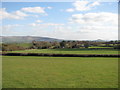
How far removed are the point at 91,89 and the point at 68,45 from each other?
4107 centimetres

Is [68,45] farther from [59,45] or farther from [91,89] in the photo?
[91,89]

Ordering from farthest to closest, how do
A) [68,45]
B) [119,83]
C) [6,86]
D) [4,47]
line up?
[68,45], [4,47], [119,83], [6,86]

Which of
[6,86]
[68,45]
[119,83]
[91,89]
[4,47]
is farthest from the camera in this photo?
[68,45]

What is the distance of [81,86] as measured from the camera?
7527mm

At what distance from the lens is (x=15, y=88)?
7.11 m

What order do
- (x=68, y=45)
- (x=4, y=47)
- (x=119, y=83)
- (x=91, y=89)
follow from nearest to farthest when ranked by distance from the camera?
(x=91, y=89) < (x=119, y=83) < (x=4, y=47) < (x=68, y=45)

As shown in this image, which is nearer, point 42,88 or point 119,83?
point 42,88

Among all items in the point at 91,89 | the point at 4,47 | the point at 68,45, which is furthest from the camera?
the point at 68,45

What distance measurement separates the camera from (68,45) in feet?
157

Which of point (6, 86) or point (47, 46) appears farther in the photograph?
point (47, 46)

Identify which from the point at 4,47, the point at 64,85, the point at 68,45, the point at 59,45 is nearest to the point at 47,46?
the point at 59,45

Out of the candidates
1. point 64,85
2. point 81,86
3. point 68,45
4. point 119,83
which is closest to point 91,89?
point 81,86

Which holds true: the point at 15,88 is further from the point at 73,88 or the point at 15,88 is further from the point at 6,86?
the point at 73,88

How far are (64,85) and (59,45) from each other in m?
41.7
